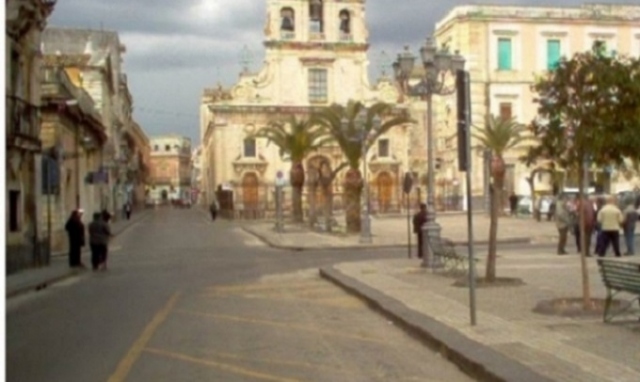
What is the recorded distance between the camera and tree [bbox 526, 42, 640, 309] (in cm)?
1491

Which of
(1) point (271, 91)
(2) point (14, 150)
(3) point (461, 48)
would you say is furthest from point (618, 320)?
(1) point (271, 91)

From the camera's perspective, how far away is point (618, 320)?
14539 mm

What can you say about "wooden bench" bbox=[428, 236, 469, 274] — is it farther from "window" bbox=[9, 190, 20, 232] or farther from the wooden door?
the wooden door

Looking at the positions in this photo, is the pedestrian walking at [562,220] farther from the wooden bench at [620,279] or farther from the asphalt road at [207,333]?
the wooden bench at [620,279]

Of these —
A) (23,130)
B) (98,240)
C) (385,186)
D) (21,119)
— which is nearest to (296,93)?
(385,186)

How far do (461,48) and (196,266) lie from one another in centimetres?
5384

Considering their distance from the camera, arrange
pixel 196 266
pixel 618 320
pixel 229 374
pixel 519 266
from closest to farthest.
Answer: pixel 229 374
pixel 618 320
pixel 519 266
pixel 196 266

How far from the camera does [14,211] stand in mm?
29906

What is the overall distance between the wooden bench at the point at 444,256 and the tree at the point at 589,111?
9177 mm

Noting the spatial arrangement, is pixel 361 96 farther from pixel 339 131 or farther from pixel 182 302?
pixel 182 302

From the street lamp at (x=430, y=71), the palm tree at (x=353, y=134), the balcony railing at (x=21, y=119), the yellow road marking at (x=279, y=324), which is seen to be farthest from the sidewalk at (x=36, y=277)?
the palm tree at (x=353, y=134)

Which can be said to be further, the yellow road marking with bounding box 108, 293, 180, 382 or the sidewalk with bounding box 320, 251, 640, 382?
the yellow road marking with bounding box 108, 293, 180, 382

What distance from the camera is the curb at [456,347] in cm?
1036

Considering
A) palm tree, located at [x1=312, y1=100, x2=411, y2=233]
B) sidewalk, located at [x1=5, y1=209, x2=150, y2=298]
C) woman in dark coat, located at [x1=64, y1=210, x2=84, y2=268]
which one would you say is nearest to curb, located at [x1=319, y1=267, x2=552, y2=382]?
sidewalk, located at [x1=5, y1=209, x2=150, y2=298]
